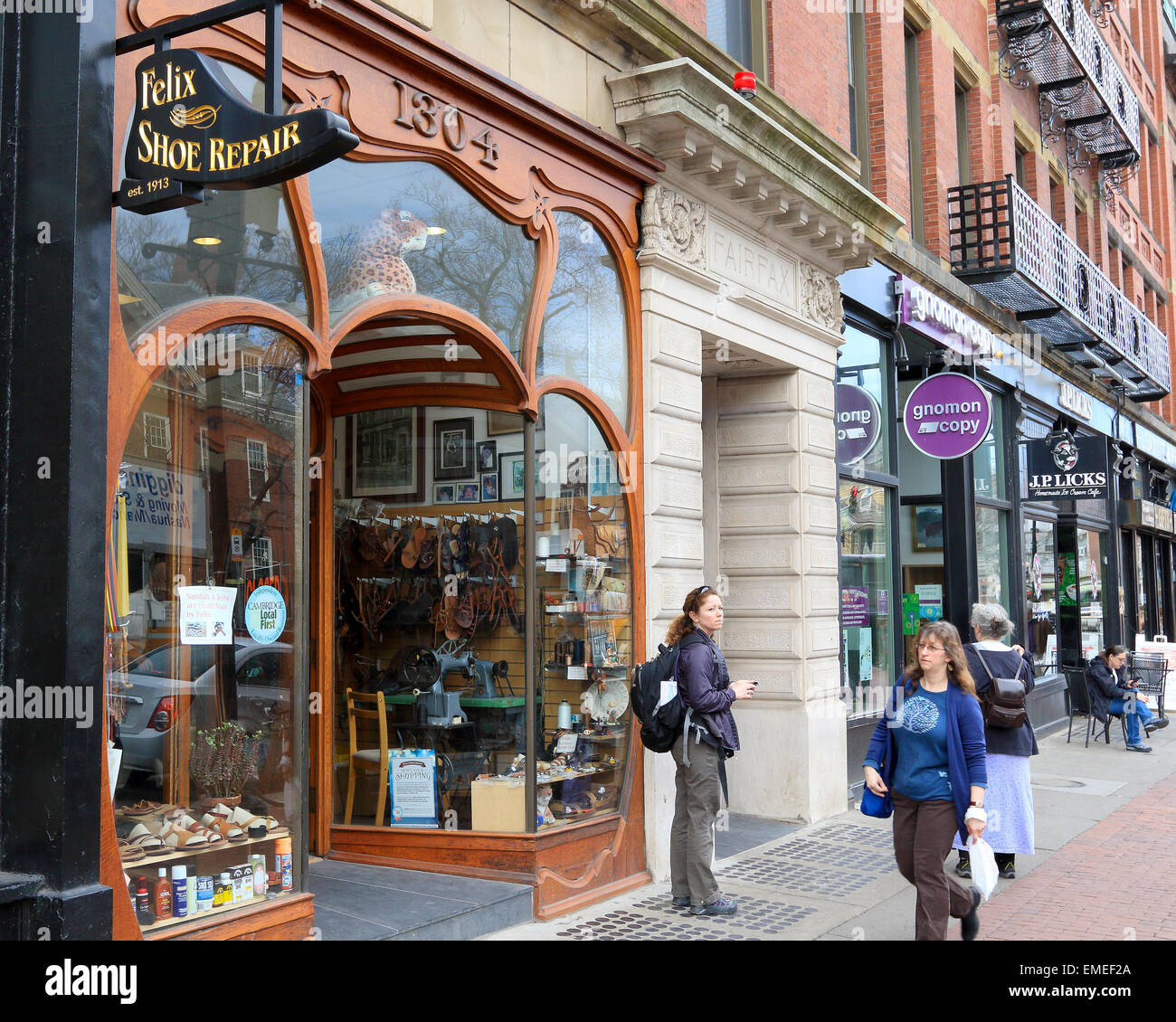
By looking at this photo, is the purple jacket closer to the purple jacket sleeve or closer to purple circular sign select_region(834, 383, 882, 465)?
the purple jacket sleeve

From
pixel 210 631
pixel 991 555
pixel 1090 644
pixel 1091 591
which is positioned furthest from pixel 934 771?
pixel 1091 591

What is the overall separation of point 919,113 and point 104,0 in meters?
12.2


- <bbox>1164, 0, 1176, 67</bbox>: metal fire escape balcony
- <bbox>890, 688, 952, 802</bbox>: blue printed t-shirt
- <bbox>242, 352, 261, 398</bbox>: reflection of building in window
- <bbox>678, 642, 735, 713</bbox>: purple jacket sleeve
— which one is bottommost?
<bbox>890, 688, 952, 802</bbox>: blue printed t-shirt

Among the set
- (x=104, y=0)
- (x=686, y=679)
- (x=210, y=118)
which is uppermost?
(x=104, y=0)

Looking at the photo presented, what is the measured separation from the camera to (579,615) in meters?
7.79

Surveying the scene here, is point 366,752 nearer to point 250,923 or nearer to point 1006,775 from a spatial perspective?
point 250,923

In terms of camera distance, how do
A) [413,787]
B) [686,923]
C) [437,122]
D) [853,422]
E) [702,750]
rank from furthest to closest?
[853,422]
[413,787]
[702,750]
[686,923]
[437,122]

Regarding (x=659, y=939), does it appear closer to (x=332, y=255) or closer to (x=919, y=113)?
(x=332, y=255)

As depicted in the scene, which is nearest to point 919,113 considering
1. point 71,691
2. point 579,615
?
point 579,615

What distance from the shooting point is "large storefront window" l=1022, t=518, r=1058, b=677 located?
1752cm

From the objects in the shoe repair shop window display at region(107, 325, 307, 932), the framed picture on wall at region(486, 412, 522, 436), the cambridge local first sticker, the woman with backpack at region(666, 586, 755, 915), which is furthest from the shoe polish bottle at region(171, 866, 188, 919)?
the framed picture on wall at region(486, 412, 522, 436)

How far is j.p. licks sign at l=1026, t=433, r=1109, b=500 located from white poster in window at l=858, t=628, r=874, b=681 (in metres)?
6.60

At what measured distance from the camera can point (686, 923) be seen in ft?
22.3

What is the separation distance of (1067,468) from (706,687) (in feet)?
40.3
